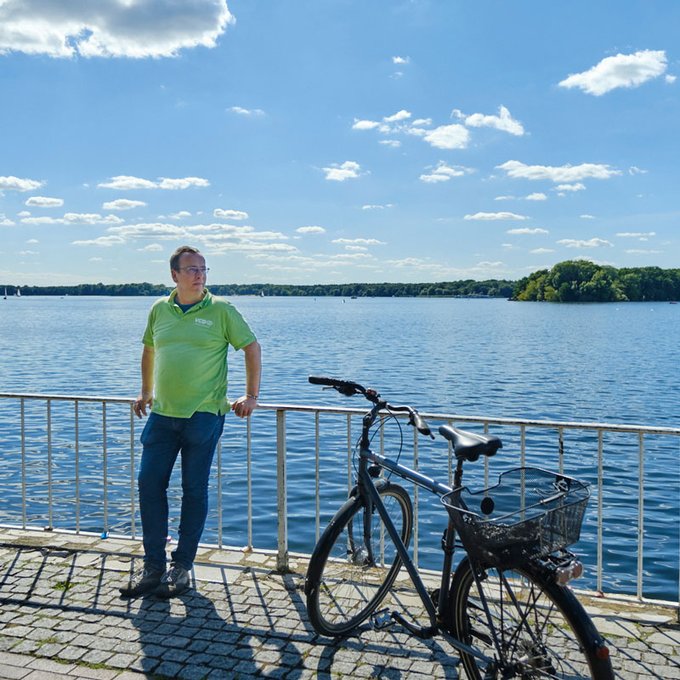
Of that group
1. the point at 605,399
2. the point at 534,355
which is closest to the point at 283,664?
the point at 605,399

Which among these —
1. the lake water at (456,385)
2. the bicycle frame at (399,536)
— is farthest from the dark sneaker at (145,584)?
the lake water at (456,385)

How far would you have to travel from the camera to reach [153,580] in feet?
15.3

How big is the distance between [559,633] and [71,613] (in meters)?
2.66

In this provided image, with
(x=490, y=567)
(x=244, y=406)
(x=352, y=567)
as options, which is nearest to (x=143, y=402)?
(x=244, y=406)

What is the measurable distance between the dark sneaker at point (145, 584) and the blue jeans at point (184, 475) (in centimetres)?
4

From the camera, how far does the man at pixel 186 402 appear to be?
15.3 feet

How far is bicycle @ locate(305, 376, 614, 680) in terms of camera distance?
3.00m

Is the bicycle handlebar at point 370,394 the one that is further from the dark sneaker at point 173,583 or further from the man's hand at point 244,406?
the dark sneaker at point 173,583

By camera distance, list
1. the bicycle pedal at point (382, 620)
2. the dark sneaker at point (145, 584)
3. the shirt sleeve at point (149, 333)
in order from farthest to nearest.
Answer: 1. the shirt sleeve at point (149, 333)
2. the dark sneaker at point (145, 584)
3. the bicycle pedal at point (382, 620)

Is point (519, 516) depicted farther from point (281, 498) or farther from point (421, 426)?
point (281, 498)

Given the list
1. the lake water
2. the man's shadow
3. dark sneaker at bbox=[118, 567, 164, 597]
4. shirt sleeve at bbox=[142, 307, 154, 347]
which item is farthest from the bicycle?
the lake water

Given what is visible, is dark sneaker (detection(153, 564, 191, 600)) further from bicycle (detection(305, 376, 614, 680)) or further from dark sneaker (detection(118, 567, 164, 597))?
bicycle (detection(305, 376, 614, 680))

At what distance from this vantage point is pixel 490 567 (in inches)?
129

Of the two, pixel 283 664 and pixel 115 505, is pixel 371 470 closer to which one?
pixel 283 664
